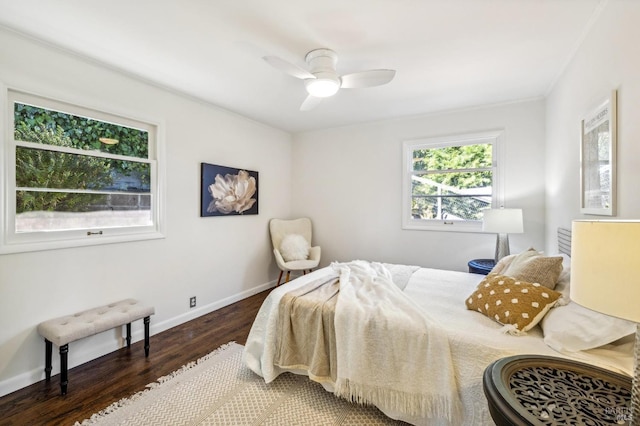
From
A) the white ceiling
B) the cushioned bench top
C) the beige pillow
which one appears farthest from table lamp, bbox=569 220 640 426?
the cushioned bench top

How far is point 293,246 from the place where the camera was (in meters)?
4.23

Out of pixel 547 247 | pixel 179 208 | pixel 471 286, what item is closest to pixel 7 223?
pixel 179 208

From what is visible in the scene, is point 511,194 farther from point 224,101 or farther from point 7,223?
point 7,223

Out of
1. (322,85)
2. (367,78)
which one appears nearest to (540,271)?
(367,78)

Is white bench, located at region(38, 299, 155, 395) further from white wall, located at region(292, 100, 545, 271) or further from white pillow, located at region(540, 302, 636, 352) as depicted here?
white pillow, located at region(540, 302, 636, 352)

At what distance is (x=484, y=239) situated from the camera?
358 centimetres

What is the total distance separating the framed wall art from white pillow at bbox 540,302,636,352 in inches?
24.5

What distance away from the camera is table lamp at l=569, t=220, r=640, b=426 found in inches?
28.0

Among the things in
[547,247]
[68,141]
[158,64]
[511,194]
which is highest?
[158,64]

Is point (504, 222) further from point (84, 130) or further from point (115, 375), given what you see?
point (84, 130)

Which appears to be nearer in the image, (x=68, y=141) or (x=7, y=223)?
(x=7, y=223)

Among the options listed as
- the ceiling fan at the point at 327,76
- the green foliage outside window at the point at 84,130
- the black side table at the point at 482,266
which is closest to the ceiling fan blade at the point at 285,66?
the ceiling fan at the point at 327,76

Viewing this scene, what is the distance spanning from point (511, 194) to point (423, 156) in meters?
1.15

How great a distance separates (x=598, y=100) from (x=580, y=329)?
4.60 feet
